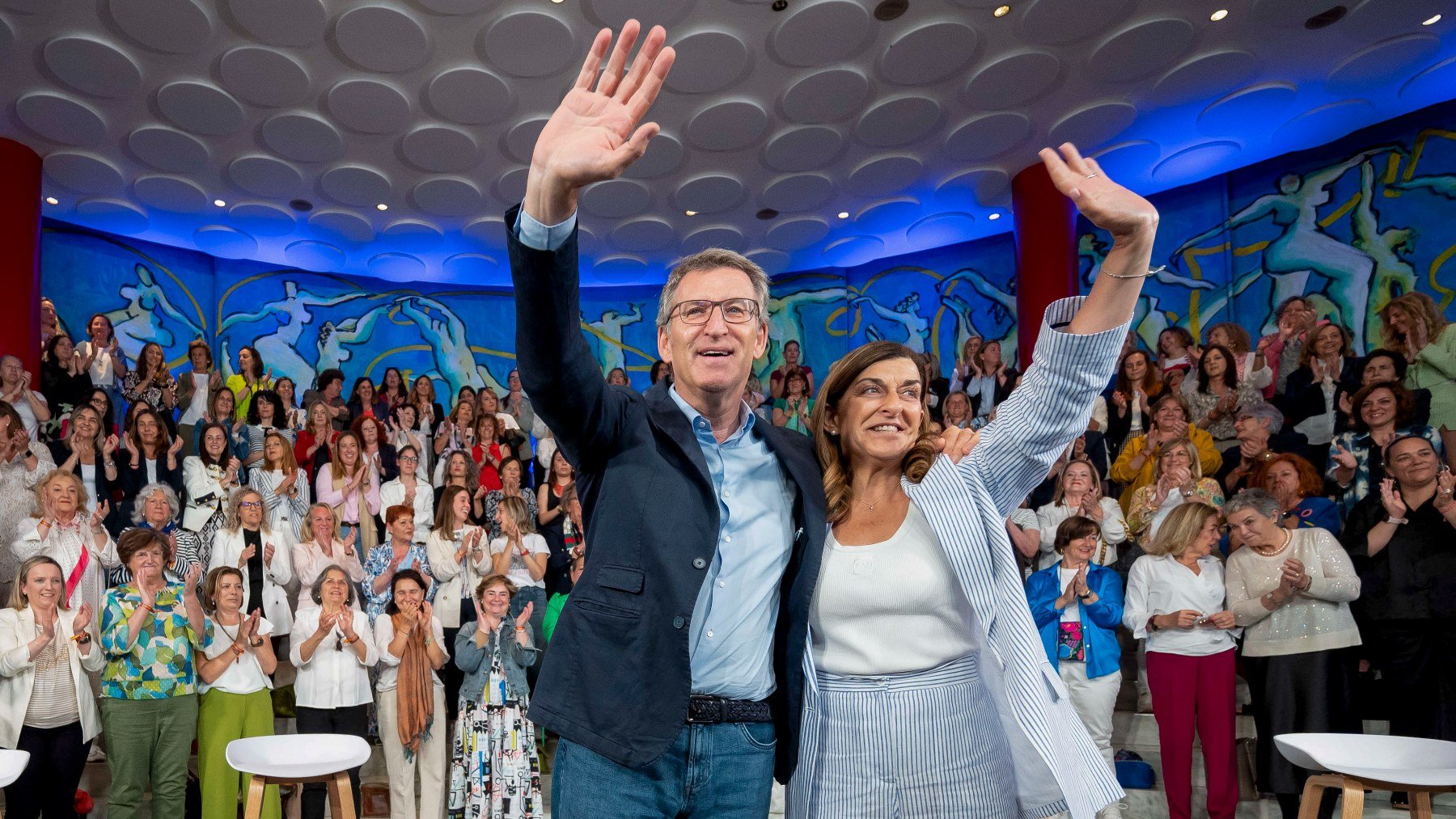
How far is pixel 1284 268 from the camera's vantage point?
995cm

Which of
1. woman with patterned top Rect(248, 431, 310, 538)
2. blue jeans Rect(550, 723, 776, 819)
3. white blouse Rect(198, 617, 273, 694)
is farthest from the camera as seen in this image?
woman with patterned top Rect(248, 431, 310, 538)

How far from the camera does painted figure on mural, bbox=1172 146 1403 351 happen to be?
945 centimetres

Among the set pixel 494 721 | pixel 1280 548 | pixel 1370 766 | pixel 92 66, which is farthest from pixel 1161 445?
pixel 92 66

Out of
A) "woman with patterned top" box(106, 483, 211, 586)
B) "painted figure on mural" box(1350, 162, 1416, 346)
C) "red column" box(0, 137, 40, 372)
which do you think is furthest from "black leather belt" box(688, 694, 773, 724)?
"painted figure on mural" box(1350, 162, 1416, 346)

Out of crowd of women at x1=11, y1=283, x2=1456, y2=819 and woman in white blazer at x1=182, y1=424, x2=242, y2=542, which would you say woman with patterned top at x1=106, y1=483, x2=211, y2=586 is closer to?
crowd of women at x1=11, y1=283, x2=1456, y2=819

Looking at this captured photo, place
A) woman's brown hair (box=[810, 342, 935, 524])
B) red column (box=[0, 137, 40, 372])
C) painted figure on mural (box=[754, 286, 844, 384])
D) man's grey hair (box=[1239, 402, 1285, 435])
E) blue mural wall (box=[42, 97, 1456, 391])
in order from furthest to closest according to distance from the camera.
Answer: painted figure on mural (box=[754, 286, 844, 384]) < blue mural wall (box=[42, 97, 1456, 391]) < red column (box=[0, 137, 40, 372]) < man's grey hair (box=[1239, 402, 1285, 435]) < woman's brown hair (box=[810, 342, 935, 524])

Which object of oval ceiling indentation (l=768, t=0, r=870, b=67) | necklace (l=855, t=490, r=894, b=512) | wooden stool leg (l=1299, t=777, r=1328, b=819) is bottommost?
wooden stool leg (l=1299, t=777, r=1328, b=819)

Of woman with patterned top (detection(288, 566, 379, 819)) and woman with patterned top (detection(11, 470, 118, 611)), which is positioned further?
woman with patterned top (detection(11, 470, 118, 611))

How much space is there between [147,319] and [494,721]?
9.15 metres

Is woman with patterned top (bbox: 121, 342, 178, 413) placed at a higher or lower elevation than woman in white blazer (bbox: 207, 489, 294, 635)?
higher

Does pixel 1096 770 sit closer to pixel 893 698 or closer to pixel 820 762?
pixel 893 698

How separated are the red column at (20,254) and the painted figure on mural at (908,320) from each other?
30.6ft

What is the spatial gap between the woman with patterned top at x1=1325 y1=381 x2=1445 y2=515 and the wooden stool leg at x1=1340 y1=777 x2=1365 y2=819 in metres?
3.02

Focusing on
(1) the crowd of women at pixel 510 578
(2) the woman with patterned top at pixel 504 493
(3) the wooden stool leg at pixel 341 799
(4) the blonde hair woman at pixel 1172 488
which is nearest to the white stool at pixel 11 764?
(3) the wooden stool leg at pixel 341 799
